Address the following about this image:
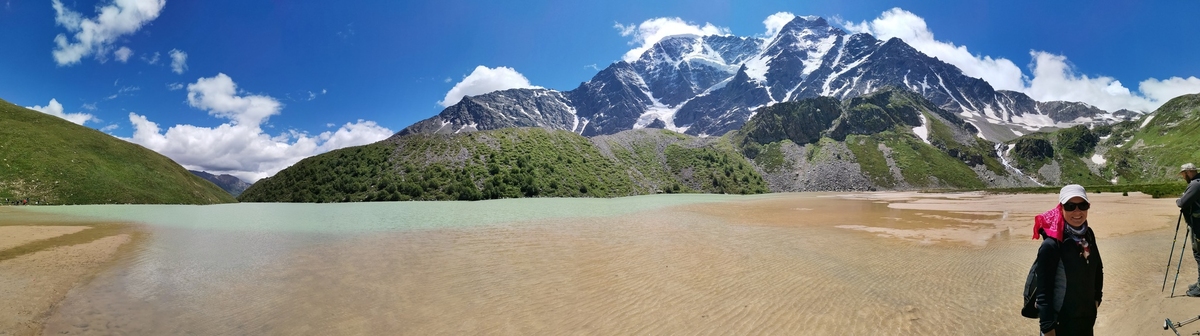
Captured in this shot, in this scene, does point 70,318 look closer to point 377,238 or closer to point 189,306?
point 189,306

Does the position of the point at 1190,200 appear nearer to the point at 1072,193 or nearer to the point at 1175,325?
the point at 1175,325

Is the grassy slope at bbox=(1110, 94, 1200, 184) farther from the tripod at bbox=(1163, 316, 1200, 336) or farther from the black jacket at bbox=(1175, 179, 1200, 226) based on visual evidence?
the tripod at bbox=(1163, 316, 1200, 336)

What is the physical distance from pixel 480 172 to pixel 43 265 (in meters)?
71.0

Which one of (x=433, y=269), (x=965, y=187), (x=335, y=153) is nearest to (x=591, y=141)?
(x=335, y=153)

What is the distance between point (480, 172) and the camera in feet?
276

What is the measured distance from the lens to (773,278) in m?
12.2

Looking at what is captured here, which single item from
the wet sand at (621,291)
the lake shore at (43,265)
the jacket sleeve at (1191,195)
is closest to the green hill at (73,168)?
the lake shore at (43,265)

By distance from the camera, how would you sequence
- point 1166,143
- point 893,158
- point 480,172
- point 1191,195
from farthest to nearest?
1. point 893,158
2. point 1166,143
3. point 480,172
4. point 1191,195

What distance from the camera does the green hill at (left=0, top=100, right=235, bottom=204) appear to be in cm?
5800

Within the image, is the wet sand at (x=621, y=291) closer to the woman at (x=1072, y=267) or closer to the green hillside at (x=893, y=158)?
the woman at (x=1072, y=267)

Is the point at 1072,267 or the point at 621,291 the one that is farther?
the point at 621,291

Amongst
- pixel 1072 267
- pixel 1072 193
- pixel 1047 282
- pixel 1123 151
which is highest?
pixel 1123 151

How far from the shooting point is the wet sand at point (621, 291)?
8211mm

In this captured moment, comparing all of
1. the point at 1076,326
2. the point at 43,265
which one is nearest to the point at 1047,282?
the point at 1076,326
